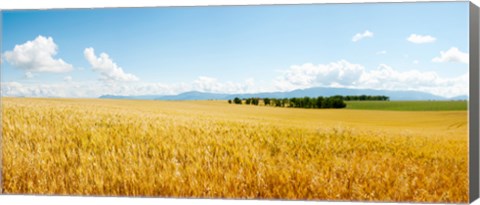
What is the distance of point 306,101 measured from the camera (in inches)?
234

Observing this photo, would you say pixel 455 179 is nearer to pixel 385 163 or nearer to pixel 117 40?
pixel 385 163

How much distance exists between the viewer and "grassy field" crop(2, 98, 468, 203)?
18.6 feet

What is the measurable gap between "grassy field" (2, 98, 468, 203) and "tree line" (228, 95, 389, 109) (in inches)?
2.6

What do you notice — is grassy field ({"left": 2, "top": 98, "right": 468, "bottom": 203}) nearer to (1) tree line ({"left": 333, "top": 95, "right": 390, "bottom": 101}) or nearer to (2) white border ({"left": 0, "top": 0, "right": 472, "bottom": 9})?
(1) tree line ({"left": 333, "top": 95, "right": 390, "bottom": 101})

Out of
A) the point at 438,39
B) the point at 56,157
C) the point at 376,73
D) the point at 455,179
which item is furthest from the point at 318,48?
the point at 56,157

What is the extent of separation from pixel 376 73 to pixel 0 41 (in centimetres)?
387

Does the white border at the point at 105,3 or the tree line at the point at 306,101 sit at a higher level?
the white border at the point at 105,3

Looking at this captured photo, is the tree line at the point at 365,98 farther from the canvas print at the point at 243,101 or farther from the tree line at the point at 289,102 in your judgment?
the tree line at the point at 289,102

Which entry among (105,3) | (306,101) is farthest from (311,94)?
(105,3)

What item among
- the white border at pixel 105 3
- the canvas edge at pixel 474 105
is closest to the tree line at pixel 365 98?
the canvas edge at pixel 474 105

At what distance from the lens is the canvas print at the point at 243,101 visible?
5629 mm

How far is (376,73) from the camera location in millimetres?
5680

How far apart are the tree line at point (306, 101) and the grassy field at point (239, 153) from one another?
0.07 meters

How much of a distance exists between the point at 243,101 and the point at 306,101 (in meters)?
0.61
